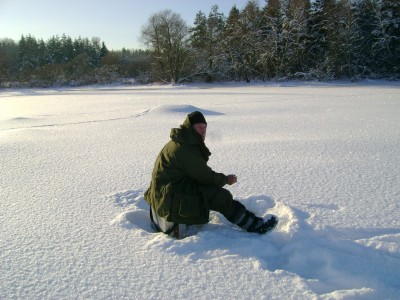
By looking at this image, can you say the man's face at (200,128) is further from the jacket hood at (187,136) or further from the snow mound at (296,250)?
the snow mound at (296,250)

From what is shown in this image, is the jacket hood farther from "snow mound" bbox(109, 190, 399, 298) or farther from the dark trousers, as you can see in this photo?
"snow mound" bbox(109, 190, 399, 298)

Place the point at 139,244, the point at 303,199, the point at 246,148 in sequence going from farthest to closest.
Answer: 1. the point at 246,148
2. the point at 303,199
3. the point at 139,244

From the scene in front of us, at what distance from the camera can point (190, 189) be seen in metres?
2.69

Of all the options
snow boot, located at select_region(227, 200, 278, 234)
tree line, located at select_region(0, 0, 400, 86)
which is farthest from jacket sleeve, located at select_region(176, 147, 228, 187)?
tree line, located at select_region(0, 0, 400, 86)

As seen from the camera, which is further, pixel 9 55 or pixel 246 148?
pixel 9 55

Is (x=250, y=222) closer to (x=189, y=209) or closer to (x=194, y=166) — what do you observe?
(x=189, y=209)

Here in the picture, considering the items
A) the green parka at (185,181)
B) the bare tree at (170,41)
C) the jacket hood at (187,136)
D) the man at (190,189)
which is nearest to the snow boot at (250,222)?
the man at (190,189)

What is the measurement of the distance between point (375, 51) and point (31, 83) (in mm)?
33663

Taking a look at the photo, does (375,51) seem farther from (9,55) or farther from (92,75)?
(9,55)

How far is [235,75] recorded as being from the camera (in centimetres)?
3338

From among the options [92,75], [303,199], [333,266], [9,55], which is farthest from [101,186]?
[9,55]

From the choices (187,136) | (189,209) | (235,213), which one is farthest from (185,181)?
(235,213)

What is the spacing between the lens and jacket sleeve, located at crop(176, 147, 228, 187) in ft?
8.64

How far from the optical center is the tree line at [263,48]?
2667 centimetres
